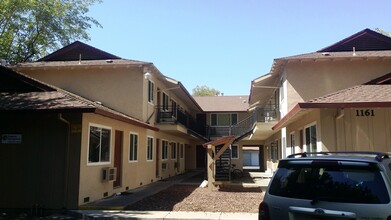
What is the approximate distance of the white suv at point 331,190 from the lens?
11.5ft

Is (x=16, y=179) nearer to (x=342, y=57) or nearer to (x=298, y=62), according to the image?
(x=298, y=62)

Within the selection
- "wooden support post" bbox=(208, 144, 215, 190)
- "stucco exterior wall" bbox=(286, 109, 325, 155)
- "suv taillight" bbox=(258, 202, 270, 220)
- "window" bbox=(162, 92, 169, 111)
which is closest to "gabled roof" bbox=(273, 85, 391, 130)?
"stucco exterior wall" bbox=(286, 109, 325, 155)

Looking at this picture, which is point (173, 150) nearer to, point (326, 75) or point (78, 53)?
point (78, 53)

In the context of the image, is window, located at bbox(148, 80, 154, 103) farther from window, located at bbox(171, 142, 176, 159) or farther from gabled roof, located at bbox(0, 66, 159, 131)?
window, located at bbox(171, 142, 176, 159)

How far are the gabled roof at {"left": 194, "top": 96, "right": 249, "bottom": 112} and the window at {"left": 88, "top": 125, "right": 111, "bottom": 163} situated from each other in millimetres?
24092

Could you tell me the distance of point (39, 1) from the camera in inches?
1043

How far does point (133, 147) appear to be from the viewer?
53.6 ft

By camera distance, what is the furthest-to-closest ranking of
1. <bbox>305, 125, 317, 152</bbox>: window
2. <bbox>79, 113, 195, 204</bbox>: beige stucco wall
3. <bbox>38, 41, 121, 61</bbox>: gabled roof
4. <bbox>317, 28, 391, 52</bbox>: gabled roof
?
<bbox>38, 41, 121, 61</bbox>: gabled roof
<bbox>317, 28, 391, 52</bbox>: gabled roof
<bbox>305, 125, 317, 152</bbox>: window
<bbox>79, 113, 195, 204</bbox>: beige stucco wall

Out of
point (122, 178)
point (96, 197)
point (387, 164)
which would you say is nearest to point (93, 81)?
point (122, 178)

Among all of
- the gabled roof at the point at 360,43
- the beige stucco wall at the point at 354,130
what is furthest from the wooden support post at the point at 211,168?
the gabled roof at the point at 360,43

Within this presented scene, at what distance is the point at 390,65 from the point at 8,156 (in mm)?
15809

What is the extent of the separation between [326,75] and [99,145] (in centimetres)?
1053

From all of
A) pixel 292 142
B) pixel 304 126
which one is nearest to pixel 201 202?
pixel 304 126

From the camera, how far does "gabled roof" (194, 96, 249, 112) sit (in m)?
36.9
